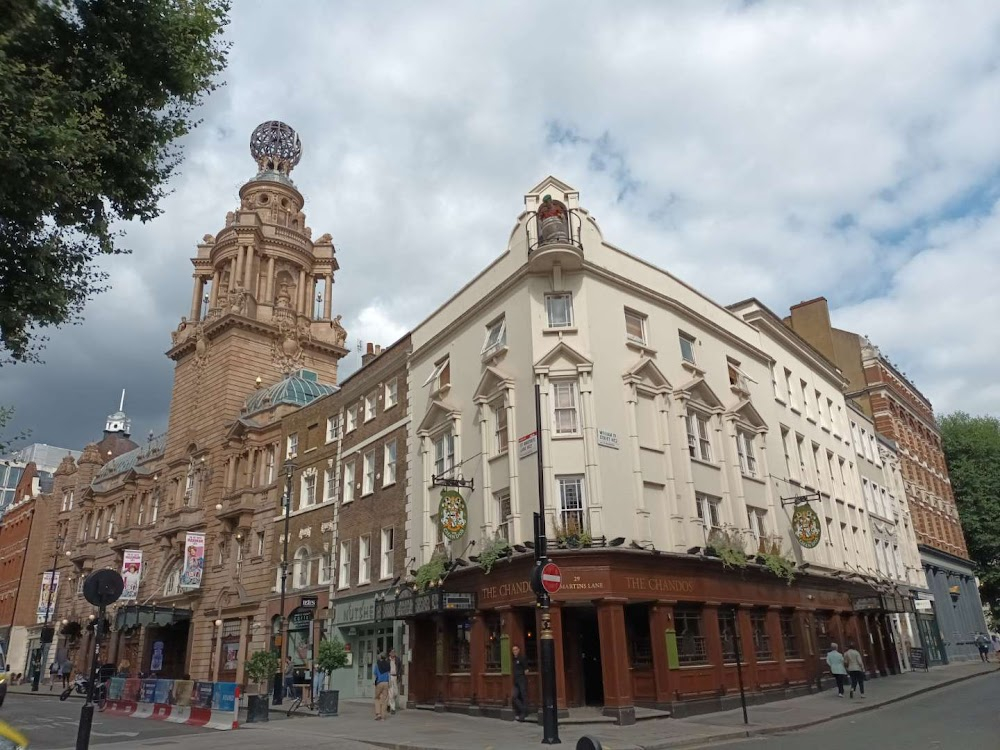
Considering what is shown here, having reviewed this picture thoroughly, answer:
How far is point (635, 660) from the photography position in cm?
1970

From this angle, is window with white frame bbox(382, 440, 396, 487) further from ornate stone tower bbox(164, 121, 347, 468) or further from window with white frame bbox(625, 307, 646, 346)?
ornate stone tower bbox(164, 121, 347, 468)

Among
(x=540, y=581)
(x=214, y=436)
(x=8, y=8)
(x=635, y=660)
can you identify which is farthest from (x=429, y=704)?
(x=214, y=436)

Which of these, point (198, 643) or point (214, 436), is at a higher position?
point (214, 436)

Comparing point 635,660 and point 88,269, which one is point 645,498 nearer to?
point 635,660

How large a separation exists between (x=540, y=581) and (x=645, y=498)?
24.4ft

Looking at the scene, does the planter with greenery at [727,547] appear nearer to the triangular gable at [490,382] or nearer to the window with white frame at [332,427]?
the triangular gable at [490,382]

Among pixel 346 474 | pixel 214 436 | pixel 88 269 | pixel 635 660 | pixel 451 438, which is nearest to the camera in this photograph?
pixel 88 269

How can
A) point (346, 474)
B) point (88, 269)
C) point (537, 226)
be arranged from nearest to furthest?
point (88, 269)
point (537, 226)
point (346, 474)

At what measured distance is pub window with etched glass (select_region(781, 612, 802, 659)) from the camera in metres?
24.2

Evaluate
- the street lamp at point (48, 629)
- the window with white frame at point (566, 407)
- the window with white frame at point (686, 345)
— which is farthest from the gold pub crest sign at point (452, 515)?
the street lamp at point (48, 629)

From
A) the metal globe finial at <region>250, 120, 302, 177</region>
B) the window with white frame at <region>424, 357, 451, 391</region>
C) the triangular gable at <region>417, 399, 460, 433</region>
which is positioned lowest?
the triangular gable at <region>417, 399, 460, 433</region>

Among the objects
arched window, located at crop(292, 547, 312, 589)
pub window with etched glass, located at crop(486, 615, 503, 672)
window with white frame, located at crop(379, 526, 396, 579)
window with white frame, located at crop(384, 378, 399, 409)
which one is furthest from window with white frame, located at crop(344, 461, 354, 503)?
pub window with etched glass, located at crop(486, 615, 503, 672)

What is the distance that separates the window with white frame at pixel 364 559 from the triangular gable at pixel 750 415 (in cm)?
1494

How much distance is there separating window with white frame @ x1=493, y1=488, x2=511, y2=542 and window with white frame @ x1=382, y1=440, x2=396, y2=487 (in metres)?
7.18
